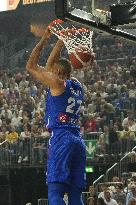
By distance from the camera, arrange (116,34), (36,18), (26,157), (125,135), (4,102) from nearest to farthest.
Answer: (116,34)
(125,135)
(26,157)
(4,102)
(36,18)

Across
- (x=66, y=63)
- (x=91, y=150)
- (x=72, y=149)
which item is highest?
(x=66, y=63)

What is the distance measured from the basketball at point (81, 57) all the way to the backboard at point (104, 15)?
1.76 feet

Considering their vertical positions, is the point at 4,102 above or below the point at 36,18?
below

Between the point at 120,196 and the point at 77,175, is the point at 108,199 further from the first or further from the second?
the point at 77,175

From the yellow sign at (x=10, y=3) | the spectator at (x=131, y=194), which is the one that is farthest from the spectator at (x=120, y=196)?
the yellow sign at (x=10, y=3)

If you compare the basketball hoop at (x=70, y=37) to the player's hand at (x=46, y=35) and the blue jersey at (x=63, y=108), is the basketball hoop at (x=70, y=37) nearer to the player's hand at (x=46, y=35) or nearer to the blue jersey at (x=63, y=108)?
the player's hand at (x=46, y=35)

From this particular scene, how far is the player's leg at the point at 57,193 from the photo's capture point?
857 cm

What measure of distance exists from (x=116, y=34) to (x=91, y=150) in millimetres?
10111

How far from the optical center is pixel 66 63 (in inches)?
338

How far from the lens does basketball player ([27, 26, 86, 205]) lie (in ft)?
28.2

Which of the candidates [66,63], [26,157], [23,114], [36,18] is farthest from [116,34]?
[36,18]

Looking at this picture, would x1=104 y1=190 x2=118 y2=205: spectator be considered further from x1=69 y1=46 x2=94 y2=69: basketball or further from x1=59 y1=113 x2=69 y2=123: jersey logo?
x1=69 y1=46 x2=94 y2=69: basketball

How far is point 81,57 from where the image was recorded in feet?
28.6

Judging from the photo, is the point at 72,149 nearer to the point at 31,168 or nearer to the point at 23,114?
the point at 31,168
